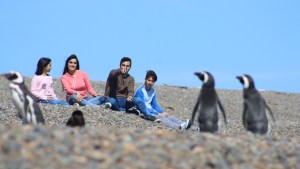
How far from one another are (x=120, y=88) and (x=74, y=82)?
1.04 metres

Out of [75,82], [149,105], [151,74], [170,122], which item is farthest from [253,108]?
[75,82]

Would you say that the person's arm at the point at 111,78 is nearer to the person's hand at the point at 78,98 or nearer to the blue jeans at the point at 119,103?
the blue jeans at the point at 119,103

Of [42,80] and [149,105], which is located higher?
[42,80]

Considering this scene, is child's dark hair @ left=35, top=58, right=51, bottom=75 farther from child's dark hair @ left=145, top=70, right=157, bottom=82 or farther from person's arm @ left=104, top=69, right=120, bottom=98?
child's dark hair @ left=145, top=70, right=157, bottom=82

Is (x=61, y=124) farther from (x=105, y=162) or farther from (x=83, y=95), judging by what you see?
(x=105, y=162)

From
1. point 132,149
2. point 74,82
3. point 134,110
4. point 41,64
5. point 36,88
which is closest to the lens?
point 132,149

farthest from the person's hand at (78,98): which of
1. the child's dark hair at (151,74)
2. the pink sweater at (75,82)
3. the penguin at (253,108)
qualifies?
the penguin at (253,108)

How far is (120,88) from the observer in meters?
14.0

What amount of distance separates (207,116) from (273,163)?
1898 millimetres

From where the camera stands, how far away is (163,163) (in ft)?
20.3

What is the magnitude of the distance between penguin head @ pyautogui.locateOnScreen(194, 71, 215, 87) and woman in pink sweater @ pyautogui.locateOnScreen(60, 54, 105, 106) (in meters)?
5.05

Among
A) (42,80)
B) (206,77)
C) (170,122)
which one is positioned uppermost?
(206,77)

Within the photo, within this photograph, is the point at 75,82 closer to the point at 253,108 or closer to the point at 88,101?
the point at 88,101

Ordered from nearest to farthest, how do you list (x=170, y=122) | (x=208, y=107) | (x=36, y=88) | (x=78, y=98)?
(x=208, y=107) < (x=36, y=88) < (x=170, y=122) < (x=78, y=98)
